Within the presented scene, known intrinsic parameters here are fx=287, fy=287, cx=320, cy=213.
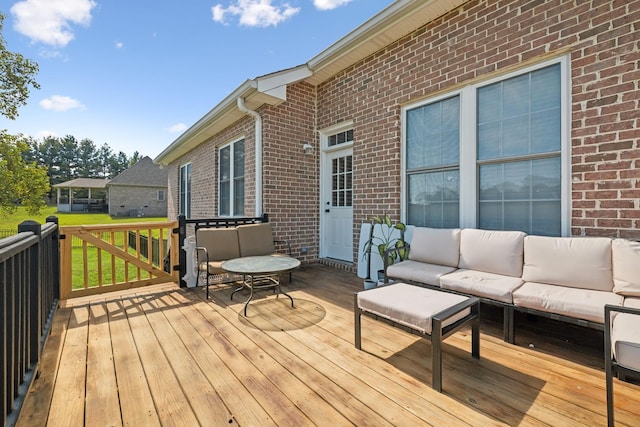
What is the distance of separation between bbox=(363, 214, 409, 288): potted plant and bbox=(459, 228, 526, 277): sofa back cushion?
31.6 inches

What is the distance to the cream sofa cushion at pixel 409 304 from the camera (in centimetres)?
199

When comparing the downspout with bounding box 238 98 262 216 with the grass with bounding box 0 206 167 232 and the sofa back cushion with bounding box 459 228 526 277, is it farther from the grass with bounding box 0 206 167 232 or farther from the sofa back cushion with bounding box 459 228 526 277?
the grass with bounding box 0 206 167 232

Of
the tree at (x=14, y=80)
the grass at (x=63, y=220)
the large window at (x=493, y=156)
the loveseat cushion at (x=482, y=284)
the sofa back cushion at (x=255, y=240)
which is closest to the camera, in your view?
the loveseat cushion at (x=482, y=284)

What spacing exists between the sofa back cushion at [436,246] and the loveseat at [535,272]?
0.04ft

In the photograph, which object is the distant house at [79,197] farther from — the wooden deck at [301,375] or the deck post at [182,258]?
the wooden deck at [301,375]

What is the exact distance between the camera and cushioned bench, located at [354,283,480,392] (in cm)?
187

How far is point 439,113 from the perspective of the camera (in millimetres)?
3988

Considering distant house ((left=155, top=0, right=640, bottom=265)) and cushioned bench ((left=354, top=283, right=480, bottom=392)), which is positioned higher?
distant house ((left=155, top=0, right=640, bottom=265))

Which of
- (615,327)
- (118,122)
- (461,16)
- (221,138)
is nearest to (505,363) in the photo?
(615,327)

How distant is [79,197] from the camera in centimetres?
3142

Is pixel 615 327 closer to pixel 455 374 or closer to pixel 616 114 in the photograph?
pixel 455 374

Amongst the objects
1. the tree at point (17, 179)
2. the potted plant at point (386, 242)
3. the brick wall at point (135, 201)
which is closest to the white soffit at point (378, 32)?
the potted plant at point (386, 242)

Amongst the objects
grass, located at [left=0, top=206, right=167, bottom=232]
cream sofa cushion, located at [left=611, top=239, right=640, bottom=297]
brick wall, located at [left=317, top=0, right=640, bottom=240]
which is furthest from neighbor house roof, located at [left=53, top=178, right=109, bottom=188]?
cream sofa cushion, located at [left=611, top=239, right=640, bottom=297]

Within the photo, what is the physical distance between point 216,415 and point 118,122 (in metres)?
17.4
